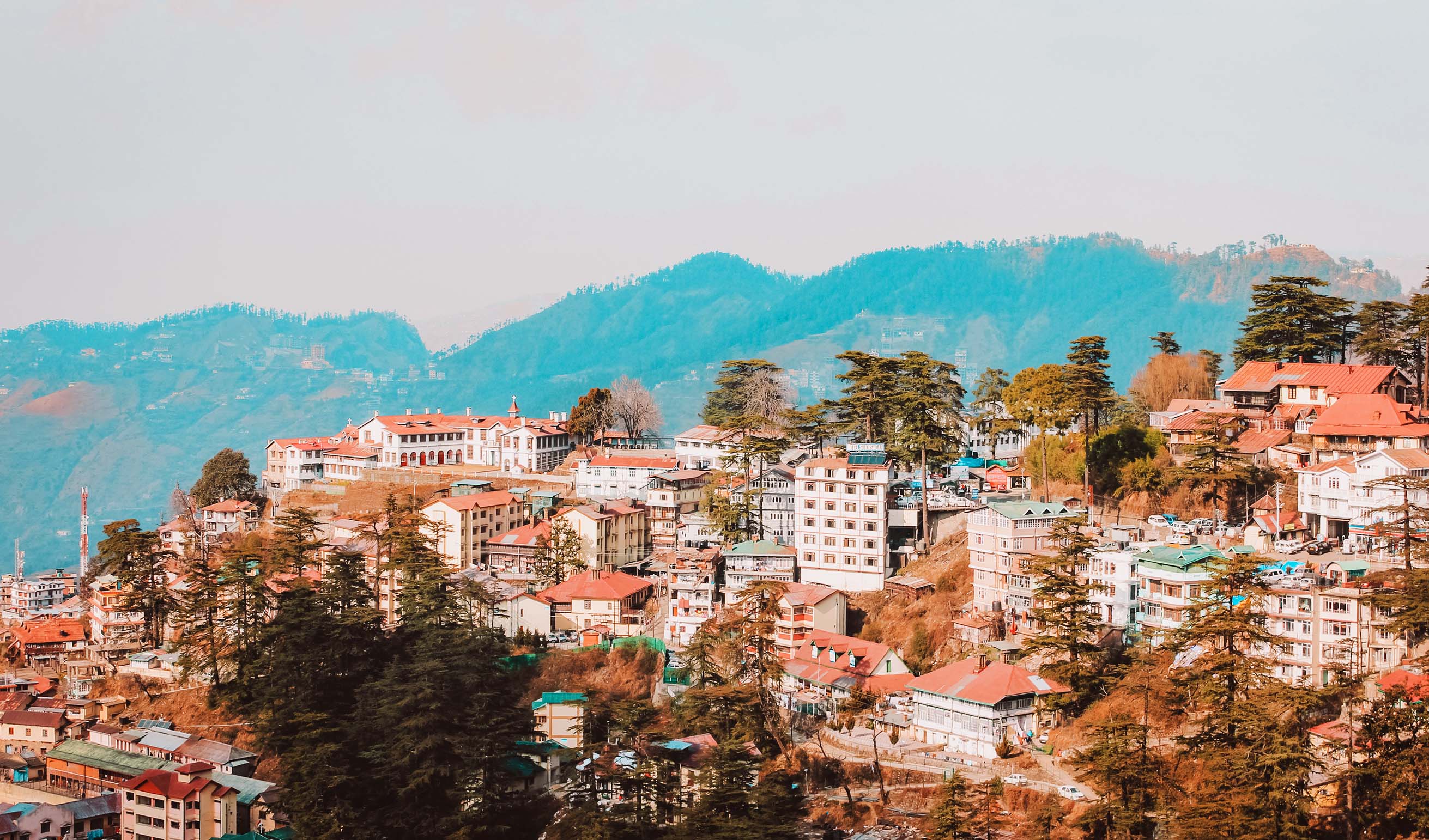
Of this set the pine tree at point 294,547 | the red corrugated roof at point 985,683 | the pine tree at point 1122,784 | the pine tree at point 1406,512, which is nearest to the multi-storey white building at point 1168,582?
the red corrugated roof at point 985,683

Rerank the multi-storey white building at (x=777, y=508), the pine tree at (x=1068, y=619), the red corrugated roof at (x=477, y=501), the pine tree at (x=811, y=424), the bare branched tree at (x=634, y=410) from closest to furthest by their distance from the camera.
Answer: the pine tree at (x=1068, y=619), the multi-storey white building at (x=777, y=508), the pine tree at (x=811, y=424), the red corrugated roof at (x=477, y=501), the bare branched tree at (x=634, y=410)

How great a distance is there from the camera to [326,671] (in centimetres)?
3288

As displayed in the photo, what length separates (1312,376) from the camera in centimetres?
3506

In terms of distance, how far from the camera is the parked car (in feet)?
77.8

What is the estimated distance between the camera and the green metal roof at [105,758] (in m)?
32.8

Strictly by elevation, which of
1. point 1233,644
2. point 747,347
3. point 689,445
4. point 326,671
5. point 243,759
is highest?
point 747,347

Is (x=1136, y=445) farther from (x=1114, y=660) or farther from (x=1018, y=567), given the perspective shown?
(x=1114, y=660)

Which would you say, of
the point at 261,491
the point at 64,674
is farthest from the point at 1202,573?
the point at 261,491

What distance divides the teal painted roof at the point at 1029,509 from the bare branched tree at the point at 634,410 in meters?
27.3

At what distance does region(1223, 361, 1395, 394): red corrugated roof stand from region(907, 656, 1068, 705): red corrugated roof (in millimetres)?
14000

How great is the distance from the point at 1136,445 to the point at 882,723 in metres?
12.1

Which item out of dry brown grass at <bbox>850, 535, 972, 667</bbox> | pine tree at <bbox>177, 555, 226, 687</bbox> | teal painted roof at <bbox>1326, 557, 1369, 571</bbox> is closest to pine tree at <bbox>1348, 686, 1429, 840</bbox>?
teal painted roof at <bbox>1326, 557, 1369, 571</bbox>

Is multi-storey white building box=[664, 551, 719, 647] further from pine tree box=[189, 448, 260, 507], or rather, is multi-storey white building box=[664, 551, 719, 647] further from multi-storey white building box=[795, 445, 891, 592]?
pine tree box=[189, 448, 260, 507]

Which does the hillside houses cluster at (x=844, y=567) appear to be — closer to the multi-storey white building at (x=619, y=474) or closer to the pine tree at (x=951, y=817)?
the multi-storey white building at (x=619, y=474)
